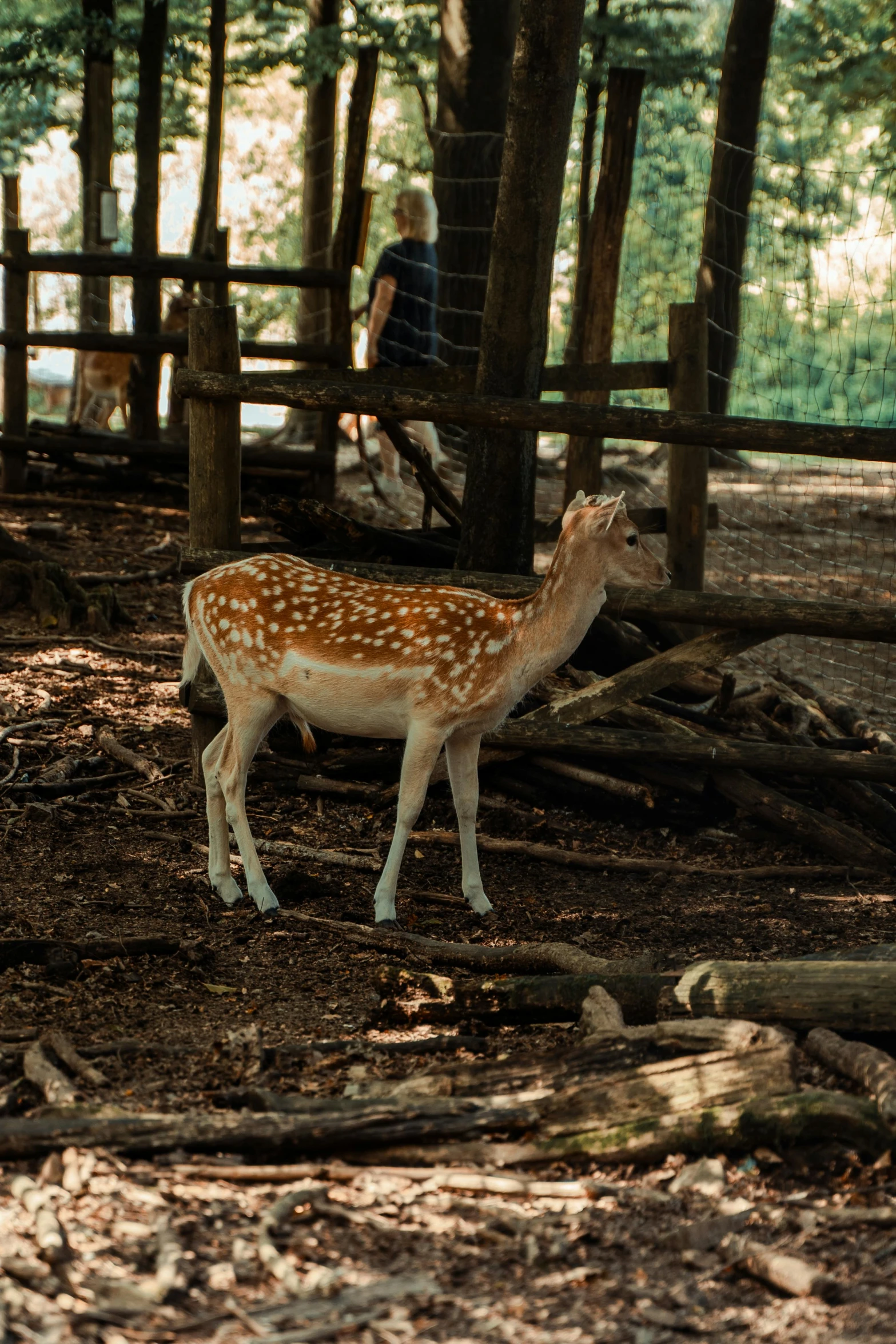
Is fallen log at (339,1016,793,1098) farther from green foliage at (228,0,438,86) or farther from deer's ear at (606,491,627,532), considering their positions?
green foliage at (228,0,438,86)

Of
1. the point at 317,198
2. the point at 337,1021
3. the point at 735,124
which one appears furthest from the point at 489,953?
the point at 735,124

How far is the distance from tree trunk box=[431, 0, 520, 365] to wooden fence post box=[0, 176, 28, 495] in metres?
3.57

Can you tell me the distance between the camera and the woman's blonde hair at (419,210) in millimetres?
10211

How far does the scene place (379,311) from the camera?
10.9 meters


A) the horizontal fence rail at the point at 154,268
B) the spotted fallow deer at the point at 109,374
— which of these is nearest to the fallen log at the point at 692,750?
the horizontal fence rail at the point at 154,268

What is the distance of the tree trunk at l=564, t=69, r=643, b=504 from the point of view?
24.9 ft

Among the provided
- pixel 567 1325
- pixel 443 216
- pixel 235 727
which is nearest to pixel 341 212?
pixel 443 216

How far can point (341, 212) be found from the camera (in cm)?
1086

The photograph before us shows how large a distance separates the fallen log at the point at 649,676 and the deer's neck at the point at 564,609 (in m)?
0.73

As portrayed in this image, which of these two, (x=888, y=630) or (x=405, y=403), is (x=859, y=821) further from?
(x=405, y=403)

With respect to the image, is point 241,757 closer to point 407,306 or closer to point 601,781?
point 601,781

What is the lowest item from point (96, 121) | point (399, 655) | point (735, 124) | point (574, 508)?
point (399, 655)

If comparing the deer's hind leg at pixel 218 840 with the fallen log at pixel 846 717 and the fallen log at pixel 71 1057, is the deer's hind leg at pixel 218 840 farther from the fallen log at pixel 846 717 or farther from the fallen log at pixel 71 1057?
the fallen log at pixel 846 717

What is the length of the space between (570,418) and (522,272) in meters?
1.06
